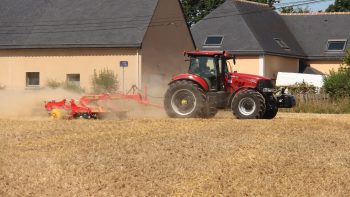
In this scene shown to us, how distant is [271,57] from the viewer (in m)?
45.7

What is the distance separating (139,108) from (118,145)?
931 cm

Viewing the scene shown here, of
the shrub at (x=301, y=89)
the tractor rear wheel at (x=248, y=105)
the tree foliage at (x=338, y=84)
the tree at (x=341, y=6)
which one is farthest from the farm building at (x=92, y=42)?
the tree at (x=341, y=6)

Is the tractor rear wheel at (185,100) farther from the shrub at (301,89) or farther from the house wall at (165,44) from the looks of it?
the shrub at (301,89)

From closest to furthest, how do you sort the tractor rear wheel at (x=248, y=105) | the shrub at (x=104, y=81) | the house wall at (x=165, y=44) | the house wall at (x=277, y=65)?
the tractor rear wheel at (x=248, y=105) < the shrub at (x=104, y=81) < the house wall at (x=165, y=44) < the house wall at (x=277, y=65)

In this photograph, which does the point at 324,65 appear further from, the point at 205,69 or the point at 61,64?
the point at 205,69

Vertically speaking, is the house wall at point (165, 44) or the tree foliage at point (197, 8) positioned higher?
the tree foliage at point (197, 8)

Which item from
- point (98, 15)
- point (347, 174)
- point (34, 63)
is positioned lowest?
point (347, 174)

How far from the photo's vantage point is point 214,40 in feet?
154

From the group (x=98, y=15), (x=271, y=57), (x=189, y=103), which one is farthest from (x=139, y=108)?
(x=271, y=57)

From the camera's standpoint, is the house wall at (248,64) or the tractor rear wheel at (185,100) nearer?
the tractor rear wheel at (185,100)

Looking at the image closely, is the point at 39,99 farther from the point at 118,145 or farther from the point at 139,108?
the point at 118,145

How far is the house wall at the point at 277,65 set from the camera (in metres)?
45.0

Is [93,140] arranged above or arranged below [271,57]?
below

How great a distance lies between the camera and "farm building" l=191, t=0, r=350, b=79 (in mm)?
45156
